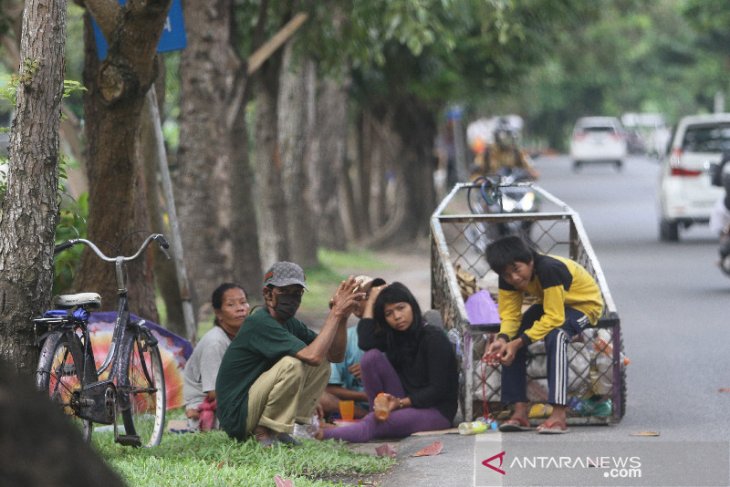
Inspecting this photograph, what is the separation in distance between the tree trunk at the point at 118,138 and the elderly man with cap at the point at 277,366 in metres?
0.97

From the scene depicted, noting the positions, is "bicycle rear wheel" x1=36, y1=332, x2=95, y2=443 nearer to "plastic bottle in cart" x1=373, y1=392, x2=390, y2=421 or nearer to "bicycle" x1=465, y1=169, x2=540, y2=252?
"plastic bottle in cart" x1=373, y1=392, x2=390, y2=421

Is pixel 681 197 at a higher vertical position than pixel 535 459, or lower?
higher

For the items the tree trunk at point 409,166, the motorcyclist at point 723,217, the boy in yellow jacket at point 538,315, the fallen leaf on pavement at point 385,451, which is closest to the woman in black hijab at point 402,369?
the boy in yellow jacket at point 538,315

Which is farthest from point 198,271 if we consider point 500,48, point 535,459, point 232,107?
point 500,48

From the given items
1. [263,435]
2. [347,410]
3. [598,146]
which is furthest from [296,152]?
[598,146]

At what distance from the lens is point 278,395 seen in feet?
25.2

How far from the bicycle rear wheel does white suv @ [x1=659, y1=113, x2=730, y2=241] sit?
50.3 feet

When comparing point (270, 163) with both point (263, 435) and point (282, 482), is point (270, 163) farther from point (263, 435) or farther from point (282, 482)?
point (282, 482)

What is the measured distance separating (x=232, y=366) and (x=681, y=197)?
1455cm

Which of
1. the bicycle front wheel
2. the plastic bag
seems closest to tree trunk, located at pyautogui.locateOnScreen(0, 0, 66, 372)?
the bicycle front wheel

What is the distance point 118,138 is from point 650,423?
12.0 feet

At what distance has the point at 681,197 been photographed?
69.9 ft

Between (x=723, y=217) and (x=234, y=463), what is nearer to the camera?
(x=234, y=463)

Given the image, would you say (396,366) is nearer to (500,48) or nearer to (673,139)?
(673,139)
